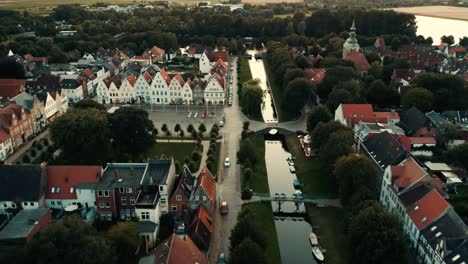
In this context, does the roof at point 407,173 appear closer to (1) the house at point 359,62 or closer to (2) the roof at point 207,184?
(2) the roof at point 207,184

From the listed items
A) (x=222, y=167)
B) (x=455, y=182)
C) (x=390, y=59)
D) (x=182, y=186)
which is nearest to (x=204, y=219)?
(x=182, y=186)

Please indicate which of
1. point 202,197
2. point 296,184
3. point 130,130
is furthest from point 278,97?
point 202,197

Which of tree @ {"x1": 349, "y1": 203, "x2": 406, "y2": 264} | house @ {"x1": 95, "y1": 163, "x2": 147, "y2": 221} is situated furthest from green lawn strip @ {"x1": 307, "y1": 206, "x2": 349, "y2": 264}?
house @ {"x1": 95, "y1": 163, "x2": 147, "y2": 221}

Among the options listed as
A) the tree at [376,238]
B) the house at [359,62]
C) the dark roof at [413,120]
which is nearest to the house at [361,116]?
the dark roof at [413,120]

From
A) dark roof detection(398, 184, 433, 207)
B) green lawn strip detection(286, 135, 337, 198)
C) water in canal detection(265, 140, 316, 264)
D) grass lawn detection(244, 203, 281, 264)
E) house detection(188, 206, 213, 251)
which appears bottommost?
water in canal detection(265, 140, 316, 264)

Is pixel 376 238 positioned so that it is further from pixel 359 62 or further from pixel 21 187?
pixel 359 62

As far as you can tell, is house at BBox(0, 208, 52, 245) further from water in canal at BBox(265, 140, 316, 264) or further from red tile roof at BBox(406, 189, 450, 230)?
red tile roof at BBox(406, 189, 450, 230)
